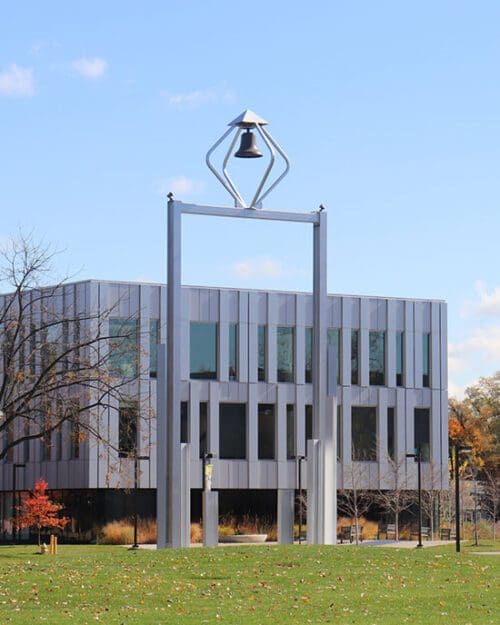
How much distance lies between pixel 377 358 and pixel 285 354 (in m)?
5.25

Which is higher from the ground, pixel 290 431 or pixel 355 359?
pixel 355 359

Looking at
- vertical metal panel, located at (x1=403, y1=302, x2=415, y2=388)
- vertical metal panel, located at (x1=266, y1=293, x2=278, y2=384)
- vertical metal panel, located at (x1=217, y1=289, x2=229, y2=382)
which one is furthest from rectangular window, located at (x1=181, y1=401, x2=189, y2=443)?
vertical metal panel, located at (x1=403, y1=302, x2=415, y2=388)

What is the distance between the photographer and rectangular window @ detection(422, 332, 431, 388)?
72.4 meters

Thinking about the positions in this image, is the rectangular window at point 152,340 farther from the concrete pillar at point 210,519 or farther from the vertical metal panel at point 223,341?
the concrete pillar at point 210,519

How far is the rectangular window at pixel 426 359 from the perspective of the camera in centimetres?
7244

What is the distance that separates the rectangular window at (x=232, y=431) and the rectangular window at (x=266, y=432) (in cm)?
100

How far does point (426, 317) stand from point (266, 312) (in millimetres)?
9324

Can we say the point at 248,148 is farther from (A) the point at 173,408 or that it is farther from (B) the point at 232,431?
(B) the point at 232,431

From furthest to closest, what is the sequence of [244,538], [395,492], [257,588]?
[395,492] → [244,538] → [257,588]

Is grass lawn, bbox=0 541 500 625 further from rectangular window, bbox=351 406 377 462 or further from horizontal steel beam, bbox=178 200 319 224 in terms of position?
rectangular window, bbox=351 406 377 462

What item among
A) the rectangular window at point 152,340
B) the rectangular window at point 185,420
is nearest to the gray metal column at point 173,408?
the rectangular window at point 152,340

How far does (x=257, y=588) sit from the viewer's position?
23.9 m

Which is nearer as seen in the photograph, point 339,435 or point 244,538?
point 244,538

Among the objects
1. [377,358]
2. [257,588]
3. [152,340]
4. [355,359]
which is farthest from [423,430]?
[257,588]
